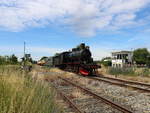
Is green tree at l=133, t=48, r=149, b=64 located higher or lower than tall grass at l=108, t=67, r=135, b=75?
higher

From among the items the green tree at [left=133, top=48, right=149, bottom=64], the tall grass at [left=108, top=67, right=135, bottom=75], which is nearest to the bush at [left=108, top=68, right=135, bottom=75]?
the tall grass at [left=108, top=67, right=135, bottom=75]

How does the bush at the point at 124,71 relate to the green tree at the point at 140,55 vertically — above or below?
below

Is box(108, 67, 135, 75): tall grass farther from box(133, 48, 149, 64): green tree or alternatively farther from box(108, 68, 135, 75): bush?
box(133, 48, 149, 64): green tree

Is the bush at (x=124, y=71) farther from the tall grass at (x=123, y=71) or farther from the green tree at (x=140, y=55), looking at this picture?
the green tree at (x=140, y=55)

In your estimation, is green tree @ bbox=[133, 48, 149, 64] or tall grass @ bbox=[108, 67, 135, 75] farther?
green tree @ bbox=[133, 48, 149, 64]

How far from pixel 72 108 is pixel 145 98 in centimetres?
374

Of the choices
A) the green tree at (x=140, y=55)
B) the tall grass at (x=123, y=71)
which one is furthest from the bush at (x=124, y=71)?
the green tree at (x=140, y=55)

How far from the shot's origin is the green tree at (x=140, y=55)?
297 ft

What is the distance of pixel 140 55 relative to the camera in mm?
97562

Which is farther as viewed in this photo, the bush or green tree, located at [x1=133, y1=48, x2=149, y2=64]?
green tree, located at [x1=133, y1=48, x2=149, y2=64]

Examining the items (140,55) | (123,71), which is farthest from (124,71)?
(140,55)

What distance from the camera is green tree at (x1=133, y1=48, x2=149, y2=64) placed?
297 ft

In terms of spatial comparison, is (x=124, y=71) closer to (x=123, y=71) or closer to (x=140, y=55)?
(x=123, y=71)

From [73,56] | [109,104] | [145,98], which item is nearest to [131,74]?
[73,56]
